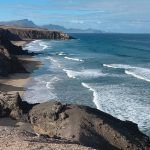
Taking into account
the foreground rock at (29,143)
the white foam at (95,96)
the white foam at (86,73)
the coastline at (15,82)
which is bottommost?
the white foam at (86,73)

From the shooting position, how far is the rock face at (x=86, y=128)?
1797cm

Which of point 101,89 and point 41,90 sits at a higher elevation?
point 101,89

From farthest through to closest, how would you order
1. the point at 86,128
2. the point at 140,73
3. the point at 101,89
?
the point at 140,73 < the point at 101,89 < the point at 86,128

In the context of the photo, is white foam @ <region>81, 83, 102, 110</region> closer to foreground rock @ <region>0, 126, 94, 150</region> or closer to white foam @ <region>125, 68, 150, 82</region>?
white foam @ <region>125, 68, 150, 82</region>

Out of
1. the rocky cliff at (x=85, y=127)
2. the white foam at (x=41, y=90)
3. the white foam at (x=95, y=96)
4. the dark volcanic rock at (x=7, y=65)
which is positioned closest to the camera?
the rocky cliff at (x=85, y=127)

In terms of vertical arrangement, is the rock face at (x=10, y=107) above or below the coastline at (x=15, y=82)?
above

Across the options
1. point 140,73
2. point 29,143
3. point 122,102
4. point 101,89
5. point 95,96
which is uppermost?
point 29,143

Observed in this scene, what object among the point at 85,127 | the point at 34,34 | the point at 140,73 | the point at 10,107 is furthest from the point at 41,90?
the point at 34,34

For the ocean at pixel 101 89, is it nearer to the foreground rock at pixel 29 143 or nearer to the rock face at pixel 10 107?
the rock face at pixel 10 107

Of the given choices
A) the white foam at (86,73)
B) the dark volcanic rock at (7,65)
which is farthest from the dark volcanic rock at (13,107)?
the white foam at (86,73)

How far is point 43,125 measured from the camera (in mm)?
20328

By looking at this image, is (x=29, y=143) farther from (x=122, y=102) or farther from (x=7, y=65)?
(x=7, y=65)

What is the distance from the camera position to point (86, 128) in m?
18.6

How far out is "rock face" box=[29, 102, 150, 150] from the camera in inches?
707
